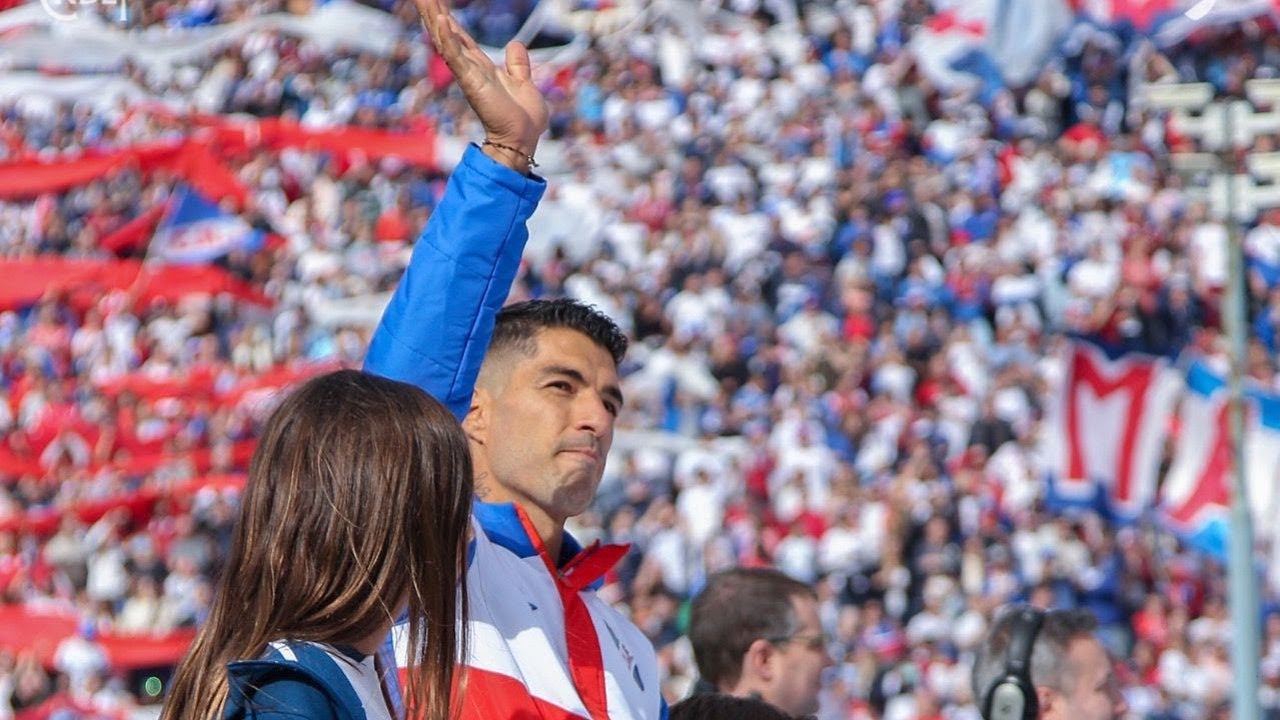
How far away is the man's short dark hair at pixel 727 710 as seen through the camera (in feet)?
10.5

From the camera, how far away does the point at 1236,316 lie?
11695mm

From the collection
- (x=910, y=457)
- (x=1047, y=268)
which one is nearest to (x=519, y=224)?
(x=910, y=457)

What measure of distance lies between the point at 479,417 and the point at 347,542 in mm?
1241

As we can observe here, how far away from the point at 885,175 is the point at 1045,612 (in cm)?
1328

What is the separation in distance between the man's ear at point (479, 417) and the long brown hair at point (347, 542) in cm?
115

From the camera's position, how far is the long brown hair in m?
2.07

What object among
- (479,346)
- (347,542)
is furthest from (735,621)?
(347,542)

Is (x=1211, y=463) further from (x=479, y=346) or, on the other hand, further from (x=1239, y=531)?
(x=479, y=346)

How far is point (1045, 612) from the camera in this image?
437 centimetres

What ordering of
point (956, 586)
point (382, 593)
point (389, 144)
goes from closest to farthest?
point (382, 593) < point (956, 586) < point (389, 144)

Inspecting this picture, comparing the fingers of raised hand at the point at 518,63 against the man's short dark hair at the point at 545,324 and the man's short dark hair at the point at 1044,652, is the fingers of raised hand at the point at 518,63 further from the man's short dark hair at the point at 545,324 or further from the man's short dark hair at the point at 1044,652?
the man's short dark hair at the point at 1044,652

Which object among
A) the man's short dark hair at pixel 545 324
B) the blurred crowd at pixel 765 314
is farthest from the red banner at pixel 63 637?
the man's short dark hair at pixel 545 324

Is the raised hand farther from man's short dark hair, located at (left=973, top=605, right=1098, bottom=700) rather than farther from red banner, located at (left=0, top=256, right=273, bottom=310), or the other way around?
red banner, located at (left=0, top=256, right=273, bottom=310)

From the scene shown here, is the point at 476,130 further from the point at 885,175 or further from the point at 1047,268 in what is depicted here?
the point at 1047,268
